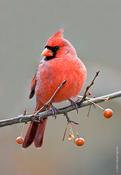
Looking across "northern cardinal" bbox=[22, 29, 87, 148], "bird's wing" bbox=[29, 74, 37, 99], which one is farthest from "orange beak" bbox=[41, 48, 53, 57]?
"bird's wing" bbox=[29, 74, 37, 99]

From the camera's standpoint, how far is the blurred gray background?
16.6 feet

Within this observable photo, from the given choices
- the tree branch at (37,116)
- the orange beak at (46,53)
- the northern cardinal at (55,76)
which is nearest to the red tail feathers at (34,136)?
the northern cardinal at (55,76)

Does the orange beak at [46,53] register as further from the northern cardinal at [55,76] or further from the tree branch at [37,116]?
the tree branch at [37,116]

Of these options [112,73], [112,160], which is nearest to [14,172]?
[112,160]

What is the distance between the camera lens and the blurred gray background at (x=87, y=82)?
5.07m

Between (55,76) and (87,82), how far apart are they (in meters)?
2.25

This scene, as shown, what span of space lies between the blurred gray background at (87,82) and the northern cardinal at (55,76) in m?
1.36

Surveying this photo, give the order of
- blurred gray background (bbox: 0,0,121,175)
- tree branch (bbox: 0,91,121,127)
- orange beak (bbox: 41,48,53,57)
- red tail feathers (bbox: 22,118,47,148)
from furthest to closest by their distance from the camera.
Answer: blurred gray background (bbox: 0,0,121,175)
orange beak (bbox: 41,48,53,57)
red tail feathers (bbox: 22,118,47,148)
tree branch (bbox: 0,91,121,127)

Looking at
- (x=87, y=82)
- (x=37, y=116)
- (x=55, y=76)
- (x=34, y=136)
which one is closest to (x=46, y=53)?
(x=55, y=76)

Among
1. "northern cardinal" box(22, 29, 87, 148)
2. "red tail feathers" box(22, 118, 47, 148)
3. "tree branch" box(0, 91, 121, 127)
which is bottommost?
"tree branch" box(0, 91, 121, 127)

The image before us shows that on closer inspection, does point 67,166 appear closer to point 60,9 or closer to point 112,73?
point 112,73

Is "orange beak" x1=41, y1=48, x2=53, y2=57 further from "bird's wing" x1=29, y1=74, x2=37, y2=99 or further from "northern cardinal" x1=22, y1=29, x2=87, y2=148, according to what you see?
"bird's wing" x1=29, y1=74, x2=37, y2=99

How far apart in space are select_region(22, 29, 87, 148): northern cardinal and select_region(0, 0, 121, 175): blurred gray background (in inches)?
53.7

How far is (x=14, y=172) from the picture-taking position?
4980mm
